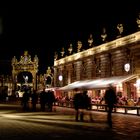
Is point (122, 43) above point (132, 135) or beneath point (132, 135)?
above

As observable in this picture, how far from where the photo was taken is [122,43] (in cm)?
3944

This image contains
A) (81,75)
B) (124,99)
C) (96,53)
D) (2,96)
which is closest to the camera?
(124,99)

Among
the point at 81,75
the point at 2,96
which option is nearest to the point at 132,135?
the point at 81,75

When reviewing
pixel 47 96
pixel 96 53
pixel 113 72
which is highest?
pixel 96 53

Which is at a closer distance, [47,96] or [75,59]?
[47,96]

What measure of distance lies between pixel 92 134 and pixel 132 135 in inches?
57.1

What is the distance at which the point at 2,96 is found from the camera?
63688 millimetres

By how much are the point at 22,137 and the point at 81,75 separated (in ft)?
127

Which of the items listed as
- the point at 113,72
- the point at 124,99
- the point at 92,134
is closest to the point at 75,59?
the point at 113,72

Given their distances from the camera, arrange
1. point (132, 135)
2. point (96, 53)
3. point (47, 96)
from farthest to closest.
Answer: point (96, 53)
point (47, 96)
point (132, 135)

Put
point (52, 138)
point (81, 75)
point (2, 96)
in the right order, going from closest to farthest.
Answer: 1. point (52, 138)
2. point (81, 75)
3. point (2, 96)

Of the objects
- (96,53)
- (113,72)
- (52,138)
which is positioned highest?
(96,53)

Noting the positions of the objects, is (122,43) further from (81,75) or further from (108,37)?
(81,75)

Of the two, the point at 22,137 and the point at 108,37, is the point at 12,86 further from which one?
the point at 22,137
